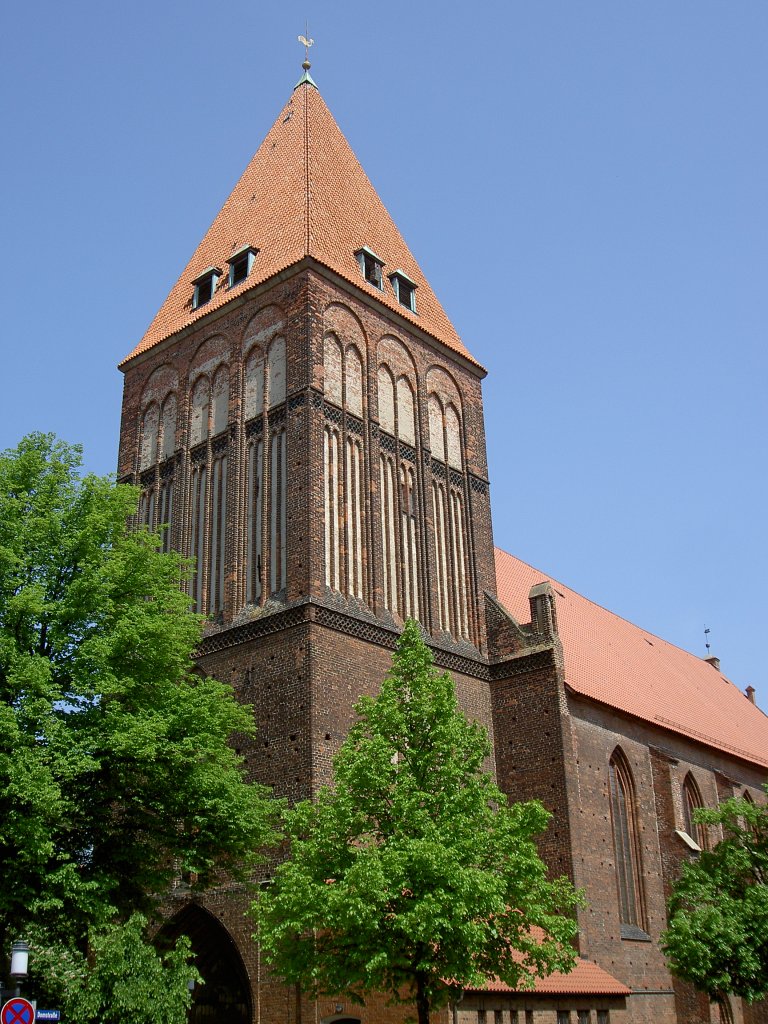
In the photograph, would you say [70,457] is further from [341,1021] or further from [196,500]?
[341,1021]

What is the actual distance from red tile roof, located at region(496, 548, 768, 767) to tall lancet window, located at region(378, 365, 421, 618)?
4559mm

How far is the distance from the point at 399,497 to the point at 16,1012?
589 inches

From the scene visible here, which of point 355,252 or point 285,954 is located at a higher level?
point 355,252

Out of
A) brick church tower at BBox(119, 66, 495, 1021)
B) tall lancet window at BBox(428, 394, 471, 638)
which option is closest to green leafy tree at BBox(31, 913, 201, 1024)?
brick church tower at BBox(119, 66, 495, 1021)

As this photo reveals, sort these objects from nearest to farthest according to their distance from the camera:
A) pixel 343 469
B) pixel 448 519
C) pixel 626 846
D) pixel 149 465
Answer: pixel 343 469 → pixel 448 519 → pixel 626 846 → pixel 149 465

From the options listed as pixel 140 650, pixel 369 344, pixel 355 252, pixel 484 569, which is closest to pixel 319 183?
pixel 355 252


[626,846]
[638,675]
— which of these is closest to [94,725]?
[626,846]

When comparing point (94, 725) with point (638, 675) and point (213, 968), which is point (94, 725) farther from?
point (638, 675)

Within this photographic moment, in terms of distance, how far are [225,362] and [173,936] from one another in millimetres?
12317

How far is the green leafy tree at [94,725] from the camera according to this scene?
15.5 metres

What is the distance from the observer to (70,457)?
749 inches

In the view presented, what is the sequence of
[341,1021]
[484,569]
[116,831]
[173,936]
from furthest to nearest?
[484,569]
[173,936]
[341,1021]
[116,831]

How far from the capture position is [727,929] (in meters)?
21.2

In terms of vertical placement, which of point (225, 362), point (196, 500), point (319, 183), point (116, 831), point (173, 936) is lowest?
point (173, 936)
